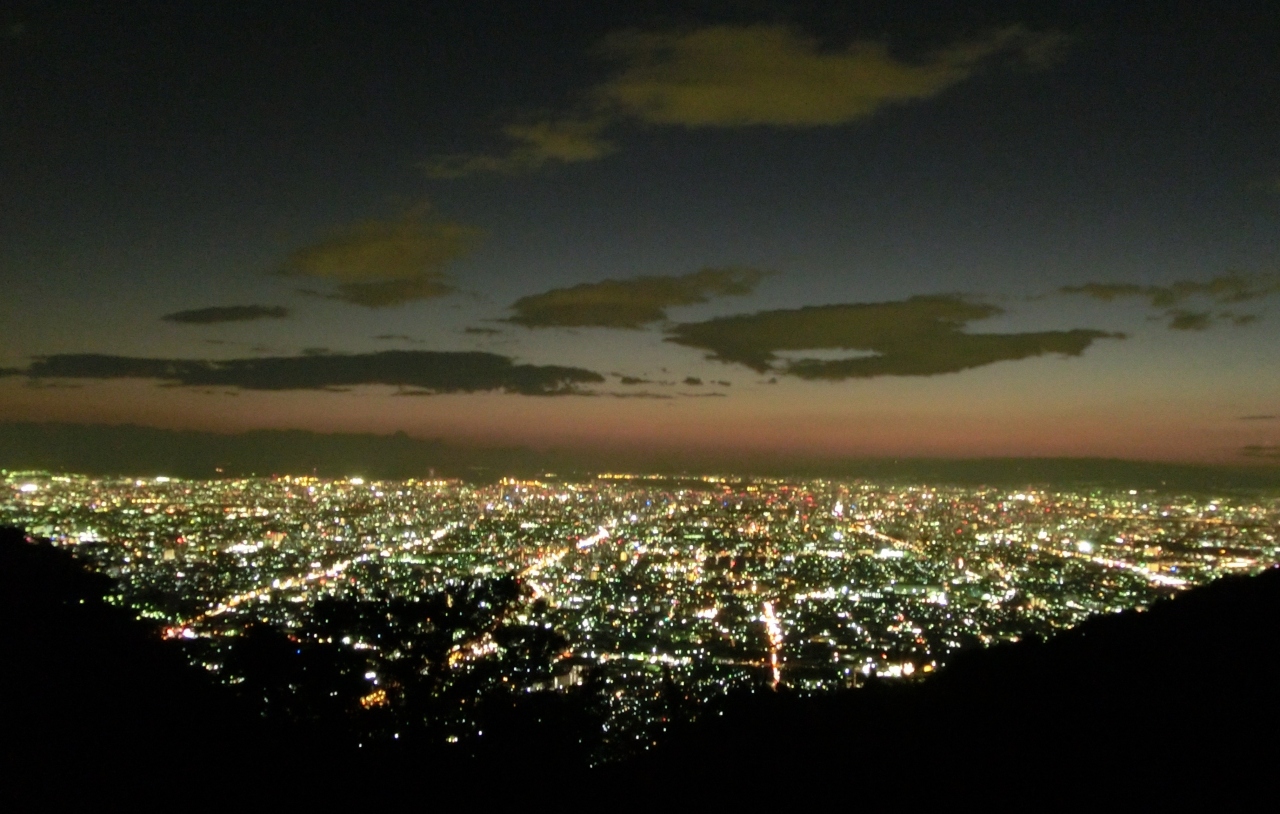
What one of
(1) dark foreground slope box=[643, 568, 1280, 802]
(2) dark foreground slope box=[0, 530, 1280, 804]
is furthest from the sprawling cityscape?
(1) dark foreground slope box=[643, 568, 1280, 802]

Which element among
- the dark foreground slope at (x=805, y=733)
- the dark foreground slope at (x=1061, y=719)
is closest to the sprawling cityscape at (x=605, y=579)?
the dark foreground slope at (x=805, y=733)

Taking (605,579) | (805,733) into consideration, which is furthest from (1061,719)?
(605,579)

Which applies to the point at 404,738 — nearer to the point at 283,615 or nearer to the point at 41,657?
the point at 41,657

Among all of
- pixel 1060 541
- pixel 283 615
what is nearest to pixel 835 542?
pixel 1060 541

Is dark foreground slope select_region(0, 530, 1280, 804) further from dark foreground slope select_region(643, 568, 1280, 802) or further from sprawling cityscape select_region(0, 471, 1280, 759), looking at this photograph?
sprawling cityscape select_region(0, 471, 1280, 759)

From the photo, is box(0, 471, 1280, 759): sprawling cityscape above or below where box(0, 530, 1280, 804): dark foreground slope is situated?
below

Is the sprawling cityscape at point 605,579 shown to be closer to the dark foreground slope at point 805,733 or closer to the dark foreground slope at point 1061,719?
the dark foreground slope at point 805,733

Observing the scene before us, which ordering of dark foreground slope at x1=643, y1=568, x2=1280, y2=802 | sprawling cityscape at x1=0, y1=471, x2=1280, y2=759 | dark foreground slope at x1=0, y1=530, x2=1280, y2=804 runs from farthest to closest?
sprawling cityscape at x1=0, y1=471, x2=1280, y2=759 < dark foreground slope at x1=0, y1=530, x2=1280, y2=804 < dark foreground slope at x1=643, y1=568, x2=1280, y2=802
